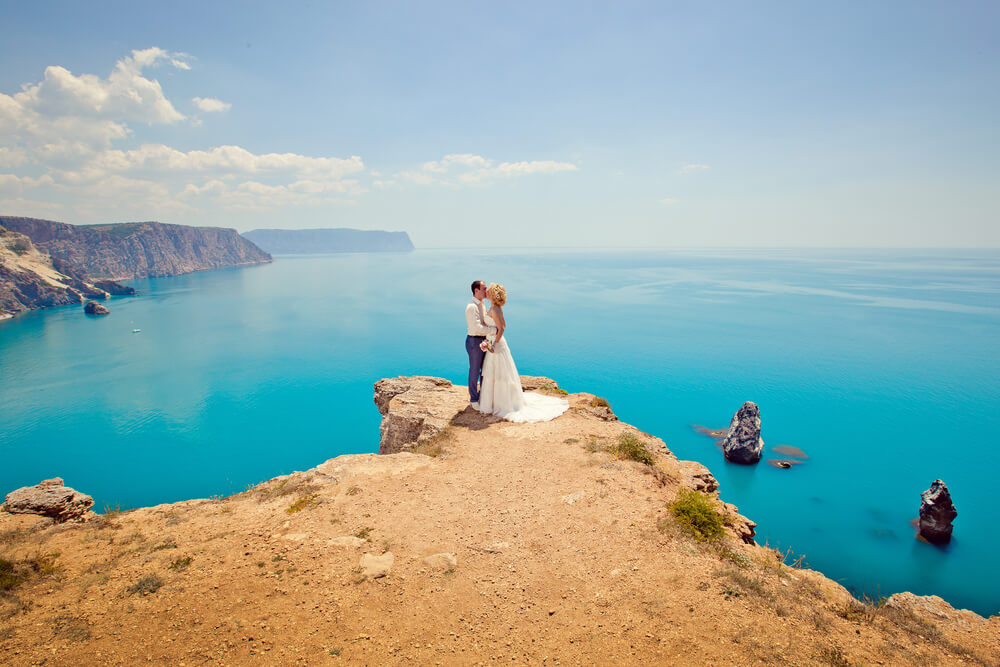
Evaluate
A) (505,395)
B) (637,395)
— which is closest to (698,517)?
(505,395)

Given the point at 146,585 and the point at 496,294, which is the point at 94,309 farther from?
the point at 146,585

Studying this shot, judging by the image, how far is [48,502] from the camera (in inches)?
343

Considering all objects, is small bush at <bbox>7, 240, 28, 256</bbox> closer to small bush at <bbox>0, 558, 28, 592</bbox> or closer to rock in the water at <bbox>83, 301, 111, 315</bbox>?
rock in the water at <bbox>83, 301, 111, 315</bbox>

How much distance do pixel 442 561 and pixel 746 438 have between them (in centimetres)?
2878

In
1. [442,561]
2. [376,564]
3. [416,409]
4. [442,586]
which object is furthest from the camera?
[416,409]

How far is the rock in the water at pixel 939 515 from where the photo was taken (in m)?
21.6

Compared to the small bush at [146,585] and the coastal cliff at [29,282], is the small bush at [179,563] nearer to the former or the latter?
the small bush at [146,585]

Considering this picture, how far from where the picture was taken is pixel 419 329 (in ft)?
239

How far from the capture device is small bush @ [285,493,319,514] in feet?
26.3

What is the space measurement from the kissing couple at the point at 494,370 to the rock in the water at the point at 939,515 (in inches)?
883

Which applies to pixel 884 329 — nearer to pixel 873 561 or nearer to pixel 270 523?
pixel 873 561

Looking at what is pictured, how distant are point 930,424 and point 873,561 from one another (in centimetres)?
2459

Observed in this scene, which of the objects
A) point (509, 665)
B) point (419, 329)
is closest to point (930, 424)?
point (509, 665)

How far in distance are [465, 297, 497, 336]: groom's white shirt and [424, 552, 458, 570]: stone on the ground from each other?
676cm
